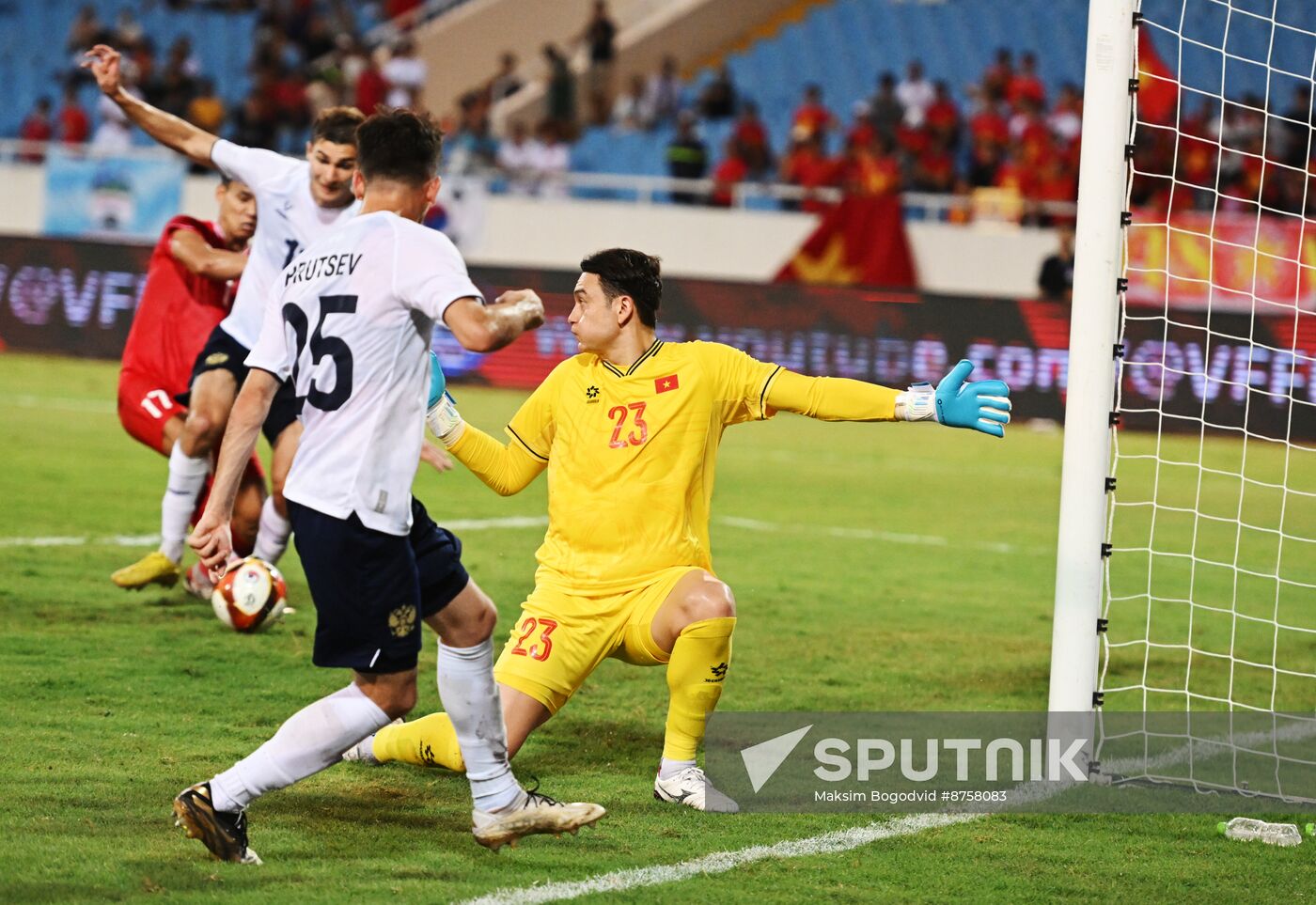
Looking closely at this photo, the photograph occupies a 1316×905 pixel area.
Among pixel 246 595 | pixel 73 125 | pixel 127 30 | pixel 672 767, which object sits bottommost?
pixel 672 767

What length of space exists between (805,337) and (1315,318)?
5.07 metres

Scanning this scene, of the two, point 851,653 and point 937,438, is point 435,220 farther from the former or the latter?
point 851,653

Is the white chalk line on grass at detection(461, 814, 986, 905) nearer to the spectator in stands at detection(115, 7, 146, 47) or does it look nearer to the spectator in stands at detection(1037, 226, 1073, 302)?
the spectator in stands at detection(1037, 226, 1073, 302)

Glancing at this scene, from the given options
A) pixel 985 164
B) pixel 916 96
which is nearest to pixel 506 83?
pixel 916 96

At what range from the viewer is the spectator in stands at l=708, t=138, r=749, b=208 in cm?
2175

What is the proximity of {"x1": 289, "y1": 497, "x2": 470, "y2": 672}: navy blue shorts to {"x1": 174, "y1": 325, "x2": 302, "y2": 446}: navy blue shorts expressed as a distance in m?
3.21

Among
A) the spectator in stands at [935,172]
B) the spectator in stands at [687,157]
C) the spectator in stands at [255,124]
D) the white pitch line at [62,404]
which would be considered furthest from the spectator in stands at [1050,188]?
the white pitch line at [62,404]

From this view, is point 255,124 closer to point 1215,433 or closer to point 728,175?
point 728,175

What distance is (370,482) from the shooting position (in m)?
4.25

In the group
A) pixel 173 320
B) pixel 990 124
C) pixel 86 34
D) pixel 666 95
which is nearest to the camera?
pixel 173 320

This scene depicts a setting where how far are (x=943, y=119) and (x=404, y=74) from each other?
312 inches

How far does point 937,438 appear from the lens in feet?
56.3

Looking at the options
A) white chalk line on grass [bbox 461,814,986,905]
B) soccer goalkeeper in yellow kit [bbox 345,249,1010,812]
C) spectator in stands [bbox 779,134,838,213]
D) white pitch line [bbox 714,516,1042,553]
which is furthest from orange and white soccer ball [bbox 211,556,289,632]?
spectator in stands [bbox 779,134,838,213]

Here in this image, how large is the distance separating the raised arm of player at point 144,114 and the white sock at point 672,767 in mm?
3796
